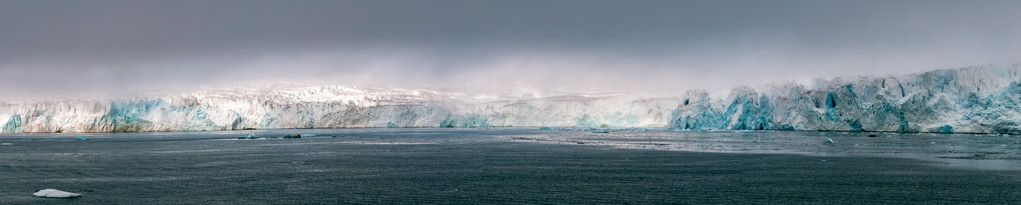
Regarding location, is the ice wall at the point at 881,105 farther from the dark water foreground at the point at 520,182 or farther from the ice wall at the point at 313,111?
the dark water foreground at the point at 520,182

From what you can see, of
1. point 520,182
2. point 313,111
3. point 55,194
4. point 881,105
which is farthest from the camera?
point 313,111

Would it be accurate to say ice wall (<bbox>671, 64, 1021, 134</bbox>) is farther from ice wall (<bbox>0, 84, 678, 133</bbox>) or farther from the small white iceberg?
the small white iceberg

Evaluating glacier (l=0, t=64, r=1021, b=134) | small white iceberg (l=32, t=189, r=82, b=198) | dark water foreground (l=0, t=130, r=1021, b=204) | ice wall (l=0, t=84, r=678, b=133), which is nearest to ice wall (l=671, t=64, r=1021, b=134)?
glacier (l=0, t=64, r=1021, b=134)

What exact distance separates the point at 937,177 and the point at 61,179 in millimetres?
20256

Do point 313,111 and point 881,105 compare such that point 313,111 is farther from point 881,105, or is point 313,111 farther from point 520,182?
point 520,182

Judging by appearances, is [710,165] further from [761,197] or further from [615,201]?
[615,201]

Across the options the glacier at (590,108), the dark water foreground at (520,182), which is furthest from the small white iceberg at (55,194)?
the glacier at (590,108)

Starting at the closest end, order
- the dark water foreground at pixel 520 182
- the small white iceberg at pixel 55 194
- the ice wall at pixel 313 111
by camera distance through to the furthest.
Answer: the dark water foreground at pixel 520 182 → the small white iceberg at pixel 55 194 → the ice wall at pixel 313 111

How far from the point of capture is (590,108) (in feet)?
367

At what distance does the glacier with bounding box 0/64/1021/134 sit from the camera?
180 ft

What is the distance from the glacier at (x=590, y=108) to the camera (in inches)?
2165

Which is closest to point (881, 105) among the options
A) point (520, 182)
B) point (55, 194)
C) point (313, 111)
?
point (520, 182)

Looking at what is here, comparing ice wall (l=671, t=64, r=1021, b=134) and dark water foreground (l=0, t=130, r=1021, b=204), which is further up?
ice wall (l=671, t=64, r=1021, b=134)

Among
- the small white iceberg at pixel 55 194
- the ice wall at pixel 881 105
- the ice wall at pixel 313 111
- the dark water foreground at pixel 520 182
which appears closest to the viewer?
the dark water foreground at pixel 520 182
